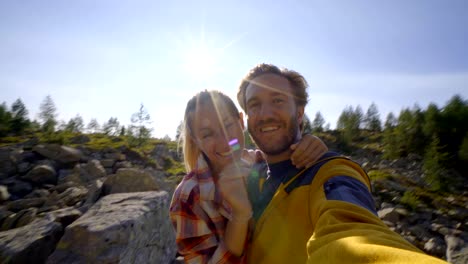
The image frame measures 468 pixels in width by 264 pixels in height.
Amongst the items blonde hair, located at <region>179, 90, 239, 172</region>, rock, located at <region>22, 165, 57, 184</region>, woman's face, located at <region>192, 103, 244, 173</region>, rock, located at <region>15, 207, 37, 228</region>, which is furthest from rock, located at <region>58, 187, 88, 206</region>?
woman's face, located at <region>192, 103, 244, 173</region>

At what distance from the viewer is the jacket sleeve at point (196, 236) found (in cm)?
238

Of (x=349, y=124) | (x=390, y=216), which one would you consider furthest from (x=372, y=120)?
(x=390, y=216)

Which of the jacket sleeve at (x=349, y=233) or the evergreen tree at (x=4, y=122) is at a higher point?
the evergreen tree at (x=4, y=122)

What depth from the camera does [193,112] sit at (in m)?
2.79

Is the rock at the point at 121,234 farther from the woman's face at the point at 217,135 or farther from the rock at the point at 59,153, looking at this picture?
the rock at the point at 59,153

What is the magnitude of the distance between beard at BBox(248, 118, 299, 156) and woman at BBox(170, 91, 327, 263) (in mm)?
457

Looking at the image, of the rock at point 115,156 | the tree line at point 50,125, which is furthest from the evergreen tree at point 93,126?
the rock at point 115,156

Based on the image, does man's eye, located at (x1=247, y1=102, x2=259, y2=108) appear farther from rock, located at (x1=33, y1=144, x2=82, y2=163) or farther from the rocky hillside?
rock, located at (x1=33, y1=144, x2=82, y2=163)

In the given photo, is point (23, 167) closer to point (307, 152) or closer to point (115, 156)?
point (115, 156)

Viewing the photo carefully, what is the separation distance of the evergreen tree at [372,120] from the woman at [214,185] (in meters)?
97.3

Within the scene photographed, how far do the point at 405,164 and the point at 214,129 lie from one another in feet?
180

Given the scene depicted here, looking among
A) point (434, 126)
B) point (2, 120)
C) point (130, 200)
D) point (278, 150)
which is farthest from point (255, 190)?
point (2, 120)

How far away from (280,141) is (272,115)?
33 centimetres

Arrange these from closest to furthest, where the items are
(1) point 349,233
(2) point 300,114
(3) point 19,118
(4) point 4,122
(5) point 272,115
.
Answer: (1) point 349,233 → (5) point 272,115 → (2) point 300,114 → (4) point 4,122 → (3) point 19,118
